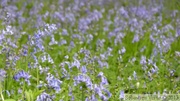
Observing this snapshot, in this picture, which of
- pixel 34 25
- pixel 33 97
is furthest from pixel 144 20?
pixel 33 97

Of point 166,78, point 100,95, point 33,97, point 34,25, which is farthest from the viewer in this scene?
point 34,25

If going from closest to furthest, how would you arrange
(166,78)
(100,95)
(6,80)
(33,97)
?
(100,95), (33,97), (6,80), (166,78)

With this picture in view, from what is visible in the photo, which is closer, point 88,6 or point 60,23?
point 60,23

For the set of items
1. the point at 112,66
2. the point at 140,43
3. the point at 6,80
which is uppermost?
the point at 140,43

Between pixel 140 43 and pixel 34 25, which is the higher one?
pixel 34 25

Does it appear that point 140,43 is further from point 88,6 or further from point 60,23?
point 88,6

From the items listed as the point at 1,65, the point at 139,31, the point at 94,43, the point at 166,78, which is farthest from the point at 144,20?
the point at 1,65
